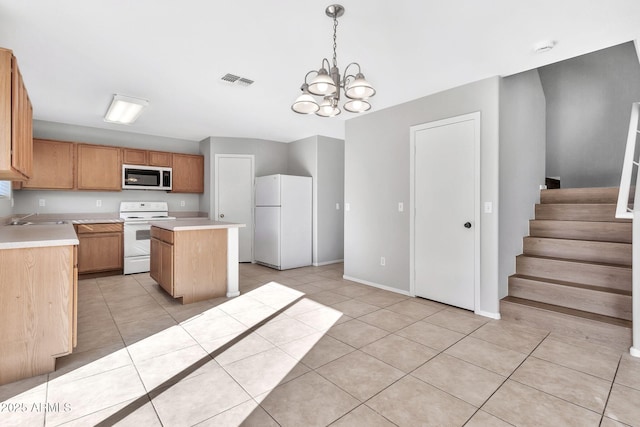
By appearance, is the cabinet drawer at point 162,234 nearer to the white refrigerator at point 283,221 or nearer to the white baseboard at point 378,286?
the white refrigerator at point 283,221

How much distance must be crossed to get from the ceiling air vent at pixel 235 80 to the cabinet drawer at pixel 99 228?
308 cm

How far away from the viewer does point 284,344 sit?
249cm

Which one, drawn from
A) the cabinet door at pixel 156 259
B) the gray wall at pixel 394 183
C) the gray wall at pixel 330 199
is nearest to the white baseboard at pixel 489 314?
the gray wall at pixel 394 183

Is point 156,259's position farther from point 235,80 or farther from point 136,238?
point 235,80

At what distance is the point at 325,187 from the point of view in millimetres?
5824

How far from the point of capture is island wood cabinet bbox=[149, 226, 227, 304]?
3.42 metres

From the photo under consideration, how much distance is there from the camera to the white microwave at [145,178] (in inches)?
201

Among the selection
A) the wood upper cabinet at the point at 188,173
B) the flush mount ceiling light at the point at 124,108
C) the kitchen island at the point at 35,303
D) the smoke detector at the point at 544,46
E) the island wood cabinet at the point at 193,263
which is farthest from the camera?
the wood upper cabinet at the point at 188,173

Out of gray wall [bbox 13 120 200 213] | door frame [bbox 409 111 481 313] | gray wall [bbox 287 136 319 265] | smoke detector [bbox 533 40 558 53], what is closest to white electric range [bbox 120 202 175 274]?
gray wall [bbox 13 120 200 213]

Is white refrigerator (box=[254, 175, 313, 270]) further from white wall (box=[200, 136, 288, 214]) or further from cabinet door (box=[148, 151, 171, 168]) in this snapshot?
cabinet door (box=[148, 151, 171, 168])

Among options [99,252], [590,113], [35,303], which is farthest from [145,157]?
[590,113]

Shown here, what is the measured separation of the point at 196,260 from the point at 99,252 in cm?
225

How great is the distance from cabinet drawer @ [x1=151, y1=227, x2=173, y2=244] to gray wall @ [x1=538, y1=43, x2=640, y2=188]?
5.76 metres

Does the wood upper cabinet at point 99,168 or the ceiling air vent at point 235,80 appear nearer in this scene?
the ceiling air vent at point 235,80
